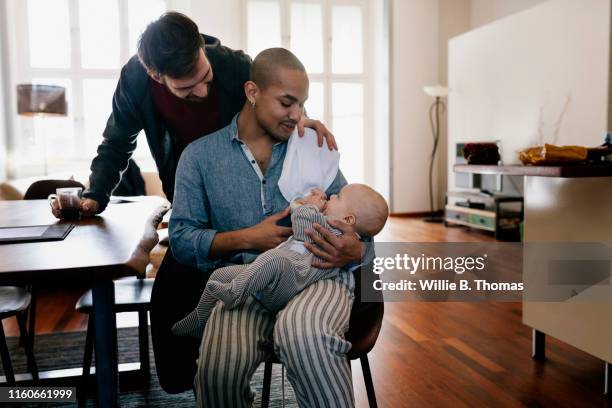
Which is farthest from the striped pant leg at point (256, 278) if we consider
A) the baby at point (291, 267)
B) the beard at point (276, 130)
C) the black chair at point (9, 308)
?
the black chair at point (9, 308)

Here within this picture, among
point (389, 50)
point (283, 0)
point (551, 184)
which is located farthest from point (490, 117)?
point (551, 184)

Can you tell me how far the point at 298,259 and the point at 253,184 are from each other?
32 centimetres

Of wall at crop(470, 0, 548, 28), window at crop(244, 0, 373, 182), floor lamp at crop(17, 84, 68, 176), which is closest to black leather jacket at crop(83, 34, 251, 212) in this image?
floor lamp at crop(17, 84, 68, 176)

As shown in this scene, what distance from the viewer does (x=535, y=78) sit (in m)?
5.17

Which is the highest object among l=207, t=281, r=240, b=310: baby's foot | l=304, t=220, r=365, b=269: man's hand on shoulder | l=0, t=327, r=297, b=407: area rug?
l=304, t=220, r=365, b=269: man's hand on shoulder

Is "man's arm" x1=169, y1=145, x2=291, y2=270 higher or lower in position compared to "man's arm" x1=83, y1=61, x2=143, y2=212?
lower

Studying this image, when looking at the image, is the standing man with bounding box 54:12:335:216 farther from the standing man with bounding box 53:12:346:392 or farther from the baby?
the baby

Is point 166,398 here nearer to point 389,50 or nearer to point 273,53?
point 273,53

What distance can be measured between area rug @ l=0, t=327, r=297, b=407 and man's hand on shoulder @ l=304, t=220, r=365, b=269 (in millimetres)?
936

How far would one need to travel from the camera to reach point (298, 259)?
131cm

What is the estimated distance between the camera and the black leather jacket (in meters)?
1.73

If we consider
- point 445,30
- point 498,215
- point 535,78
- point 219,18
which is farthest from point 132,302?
point 445,30

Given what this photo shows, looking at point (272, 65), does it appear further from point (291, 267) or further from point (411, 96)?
point (411, 96)

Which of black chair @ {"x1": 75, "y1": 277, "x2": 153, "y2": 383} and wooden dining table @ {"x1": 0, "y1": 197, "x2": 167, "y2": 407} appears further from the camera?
black chair @ {"x1": 75, "y1": 277, "x2": 153, "y2": 383}
